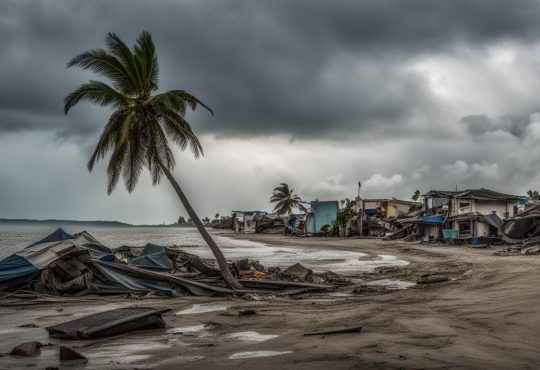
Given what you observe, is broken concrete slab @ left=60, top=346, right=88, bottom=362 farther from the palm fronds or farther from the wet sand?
the palm fronds

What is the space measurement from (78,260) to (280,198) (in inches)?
3633

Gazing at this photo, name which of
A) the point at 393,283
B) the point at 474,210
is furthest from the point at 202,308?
the point at 474,210

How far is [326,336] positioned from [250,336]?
55.6 inches

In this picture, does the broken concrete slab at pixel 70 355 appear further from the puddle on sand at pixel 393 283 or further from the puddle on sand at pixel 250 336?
the puddle on sand at pixel 393 283

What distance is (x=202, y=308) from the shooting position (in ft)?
43.0

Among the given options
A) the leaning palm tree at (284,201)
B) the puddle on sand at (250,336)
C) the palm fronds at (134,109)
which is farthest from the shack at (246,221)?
the puddle on sand at (250,336)

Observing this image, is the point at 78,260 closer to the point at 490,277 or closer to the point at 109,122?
the point at 109,122

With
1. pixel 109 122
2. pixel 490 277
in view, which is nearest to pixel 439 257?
pixel 490 277

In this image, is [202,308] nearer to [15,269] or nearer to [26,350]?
[26,350]

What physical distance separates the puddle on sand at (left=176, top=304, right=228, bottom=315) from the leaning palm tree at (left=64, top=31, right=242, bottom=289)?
4.22 metres

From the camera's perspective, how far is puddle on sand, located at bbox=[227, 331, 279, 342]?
834 centimetres

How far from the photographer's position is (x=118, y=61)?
18.8m

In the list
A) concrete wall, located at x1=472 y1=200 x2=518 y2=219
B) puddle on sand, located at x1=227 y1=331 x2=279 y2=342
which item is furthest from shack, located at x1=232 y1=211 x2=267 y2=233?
puddle on sand, located at x1=227 y1=331 x2=279 y2=342

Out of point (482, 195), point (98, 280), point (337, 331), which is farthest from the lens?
point (482, 195)
